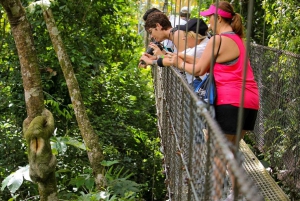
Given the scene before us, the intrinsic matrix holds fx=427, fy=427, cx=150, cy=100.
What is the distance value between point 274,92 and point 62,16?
1.98 meters

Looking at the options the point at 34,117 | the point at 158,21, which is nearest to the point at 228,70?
the point at 158,21

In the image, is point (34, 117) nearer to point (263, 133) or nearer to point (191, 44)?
point (191, 44)

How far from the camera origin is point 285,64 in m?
2.64

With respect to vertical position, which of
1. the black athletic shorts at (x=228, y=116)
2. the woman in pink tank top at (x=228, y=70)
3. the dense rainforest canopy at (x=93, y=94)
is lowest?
the dense rainforest canopy at (x=93, y=94)

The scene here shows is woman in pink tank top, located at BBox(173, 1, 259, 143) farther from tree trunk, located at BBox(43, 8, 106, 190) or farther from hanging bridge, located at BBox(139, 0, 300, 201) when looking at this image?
tree trunk, located at BBox(43, 8, 106, 190)

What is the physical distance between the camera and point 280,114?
8.91 feet

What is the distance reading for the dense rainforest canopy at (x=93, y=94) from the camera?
298cm

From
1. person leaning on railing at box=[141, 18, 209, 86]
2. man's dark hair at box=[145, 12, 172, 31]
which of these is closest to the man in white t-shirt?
person leaning on railing at box=[141, 18, 209, 86]

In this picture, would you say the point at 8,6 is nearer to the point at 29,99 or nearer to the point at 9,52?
the point at 29,99

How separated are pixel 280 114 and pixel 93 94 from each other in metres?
2.50

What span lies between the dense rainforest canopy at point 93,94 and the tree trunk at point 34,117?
0.21 feet

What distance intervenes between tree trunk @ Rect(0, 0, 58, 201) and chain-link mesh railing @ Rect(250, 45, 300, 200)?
4.49 feet

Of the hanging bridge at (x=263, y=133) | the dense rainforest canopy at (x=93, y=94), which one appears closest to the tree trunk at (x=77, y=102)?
the dense rainforest canopy at (x=93, y=94)

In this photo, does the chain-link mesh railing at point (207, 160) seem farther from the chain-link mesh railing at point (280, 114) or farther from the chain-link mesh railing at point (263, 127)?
the chain-link mesh railing at point (280, 114)
